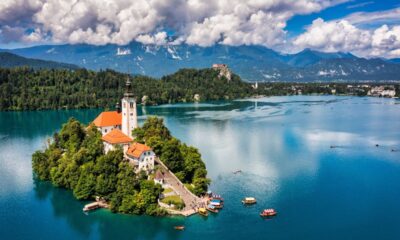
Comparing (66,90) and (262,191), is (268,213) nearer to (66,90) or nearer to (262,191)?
(262,191)

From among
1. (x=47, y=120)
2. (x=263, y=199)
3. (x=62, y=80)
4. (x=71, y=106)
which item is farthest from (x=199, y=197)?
(x=62, y=80)

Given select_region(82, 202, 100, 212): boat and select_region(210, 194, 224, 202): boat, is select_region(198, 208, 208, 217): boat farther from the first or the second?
select_region(82, 202, 100, 212): boat

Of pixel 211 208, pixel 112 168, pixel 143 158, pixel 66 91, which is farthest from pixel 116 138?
pixel 66 91

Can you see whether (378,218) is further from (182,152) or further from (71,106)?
(71,106)

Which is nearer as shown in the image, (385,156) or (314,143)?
(385,156)

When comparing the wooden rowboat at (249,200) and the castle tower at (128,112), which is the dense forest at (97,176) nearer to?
the castle tower at (128,112)

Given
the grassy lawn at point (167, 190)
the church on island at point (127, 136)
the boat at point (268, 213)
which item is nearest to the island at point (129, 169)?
the church on island at point (127, 136)
